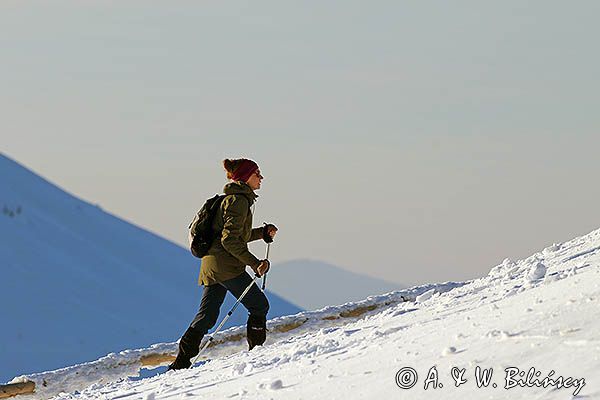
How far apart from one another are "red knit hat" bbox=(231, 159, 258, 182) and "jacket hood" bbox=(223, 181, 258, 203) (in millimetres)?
43

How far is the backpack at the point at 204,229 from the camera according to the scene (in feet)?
32.9

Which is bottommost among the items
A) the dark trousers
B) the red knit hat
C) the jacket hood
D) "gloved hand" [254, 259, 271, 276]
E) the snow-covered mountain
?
the dark trousers

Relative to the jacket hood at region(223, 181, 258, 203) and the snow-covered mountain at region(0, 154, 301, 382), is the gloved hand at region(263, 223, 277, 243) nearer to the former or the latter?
the jacket hood at region(223, 181, 258, 203)

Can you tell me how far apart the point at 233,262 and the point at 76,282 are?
18339mm

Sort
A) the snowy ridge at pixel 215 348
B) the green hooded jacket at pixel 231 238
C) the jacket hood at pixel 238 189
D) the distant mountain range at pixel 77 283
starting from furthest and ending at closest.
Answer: the distant mountain range at pixel 77 283 < the snowy ridge at pixel 215 348 < the jacket hood at pixel 238 189 < the green hooded jacket at pixel 231 238

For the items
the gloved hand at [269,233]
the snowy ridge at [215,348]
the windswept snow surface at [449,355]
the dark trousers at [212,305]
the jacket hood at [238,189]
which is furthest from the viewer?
the snowy ridge at [215,348]

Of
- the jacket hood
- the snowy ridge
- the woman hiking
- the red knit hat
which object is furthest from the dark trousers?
the snowy ridge

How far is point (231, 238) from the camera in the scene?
388 inches

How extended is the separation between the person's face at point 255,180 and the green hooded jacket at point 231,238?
4 cm

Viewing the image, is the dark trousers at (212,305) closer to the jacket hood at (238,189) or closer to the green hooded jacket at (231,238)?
the green hooded jacket at (231,238)

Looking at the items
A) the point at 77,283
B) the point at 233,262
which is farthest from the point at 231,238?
the point at 77,283

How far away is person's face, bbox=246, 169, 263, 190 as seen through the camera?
396 inches

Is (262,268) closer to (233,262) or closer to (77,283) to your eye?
(233,262)

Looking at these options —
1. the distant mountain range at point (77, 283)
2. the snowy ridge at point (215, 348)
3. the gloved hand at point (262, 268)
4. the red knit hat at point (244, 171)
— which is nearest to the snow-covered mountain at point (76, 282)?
the distant mountain range at point (77, 283)
